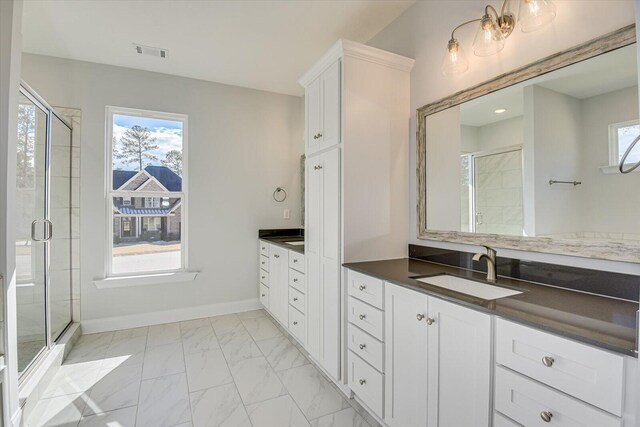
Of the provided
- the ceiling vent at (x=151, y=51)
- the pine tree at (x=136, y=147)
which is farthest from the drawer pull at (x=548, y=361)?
the pine tree at (x=136, y=147)

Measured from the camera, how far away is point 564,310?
1086mm

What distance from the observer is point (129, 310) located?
10.7 ft

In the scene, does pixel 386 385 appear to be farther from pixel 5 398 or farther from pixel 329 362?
pixel 5 398

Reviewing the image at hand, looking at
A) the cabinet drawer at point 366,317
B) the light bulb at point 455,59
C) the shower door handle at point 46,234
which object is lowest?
the cabinet drawer at point 366,317

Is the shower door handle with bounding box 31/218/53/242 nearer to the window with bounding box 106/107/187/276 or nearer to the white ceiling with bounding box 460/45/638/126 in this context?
the window with bounding box 106/107/187/276

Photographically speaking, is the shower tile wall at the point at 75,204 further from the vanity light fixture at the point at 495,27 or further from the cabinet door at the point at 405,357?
the vanity light fixture at the point at 495,27

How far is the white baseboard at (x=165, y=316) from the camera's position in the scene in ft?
10.2

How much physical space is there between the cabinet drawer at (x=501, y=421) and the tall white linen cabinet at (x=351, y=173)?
101cm

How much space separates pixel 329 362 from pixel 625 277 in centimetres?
166

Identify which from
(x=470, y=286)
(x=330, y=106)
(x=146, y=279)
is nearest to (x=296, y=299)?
(x=470, y=286)

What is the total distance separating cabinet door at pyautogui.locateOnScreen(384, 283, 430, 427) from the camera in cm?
141

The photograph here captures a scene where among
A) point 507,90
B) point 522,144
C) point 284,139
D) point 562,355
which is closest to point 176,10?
point 284,139

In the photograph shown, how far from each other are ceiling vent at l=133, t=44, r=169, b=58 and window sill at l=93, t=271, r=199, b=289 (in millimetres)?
2208

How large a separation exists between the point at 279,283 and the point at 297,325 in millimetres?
534
